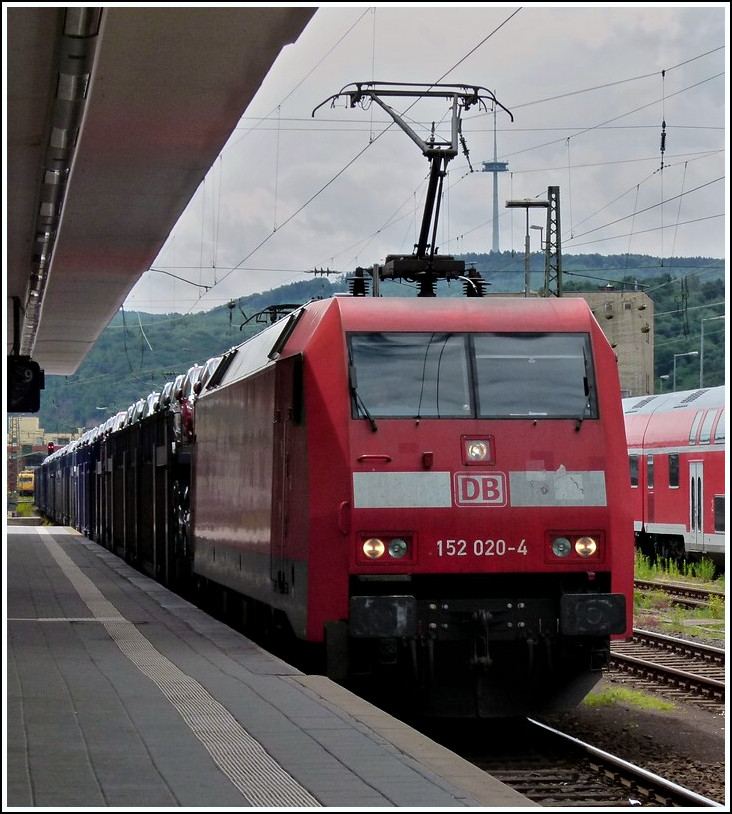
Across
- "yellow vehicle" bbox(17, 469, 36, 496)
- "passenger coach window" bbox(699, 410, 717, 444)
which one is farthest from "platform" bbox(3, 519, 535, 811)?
Answer: "yellow vehicle" bbox(17, 469, 36, 496)

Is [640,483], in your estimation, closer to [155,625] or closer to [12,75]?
[155,625]

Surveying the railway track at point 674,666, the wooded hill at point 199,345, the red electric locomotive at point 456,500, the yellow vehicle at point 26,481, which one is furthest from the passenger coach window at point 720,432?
the yellow vehicle at point 26,481

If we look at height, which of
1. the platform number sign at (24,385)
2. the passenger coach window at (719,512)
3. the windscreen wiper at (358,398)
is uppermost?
the platform number sign at (24,385)

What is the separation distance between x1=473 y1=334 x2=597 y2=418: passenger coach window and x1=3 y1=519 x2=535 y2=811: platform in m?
2.41

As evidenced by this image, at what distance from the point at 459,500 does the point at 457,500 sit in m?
0.01

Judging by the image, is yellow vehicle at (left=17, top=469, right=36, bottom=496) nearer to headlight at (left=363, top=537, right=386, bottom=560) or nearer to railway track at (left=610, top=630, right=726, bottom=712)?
railway track at (left=610, top=630, right=726, bottom=712)

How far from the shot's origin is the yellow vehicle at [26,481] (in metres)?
104

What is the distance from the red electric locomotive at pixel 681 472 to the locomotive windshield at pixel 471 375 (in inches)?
621

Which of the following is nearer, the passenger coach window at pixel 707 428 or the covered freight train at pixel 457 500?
the covered freight train at pixel 457 500

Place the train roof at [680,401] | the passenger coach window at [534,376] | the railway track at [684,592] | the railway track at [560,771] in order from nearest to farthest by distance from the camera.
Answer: the railway track at [560,771], the passenger coach window at [534,376], the railway track at [684,592], the train roof at [680,401]

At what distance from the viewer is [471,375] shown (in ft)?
34.2

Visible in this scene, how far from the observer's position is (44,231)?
67.9ft

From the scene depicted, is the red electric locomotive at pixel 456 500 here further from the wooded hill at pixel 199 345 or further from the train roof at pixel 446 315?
the wooded hill at pixel 199 345

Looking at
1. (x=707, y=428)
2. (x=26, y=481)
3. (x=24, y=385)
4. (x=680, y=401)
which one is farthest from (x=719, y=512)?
(x=26, y=481)
